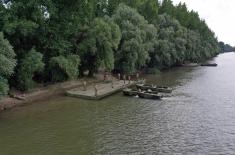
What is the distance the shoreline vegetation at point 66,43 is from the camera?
139 ft

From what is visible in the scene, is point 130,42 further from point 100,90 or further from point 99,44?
point 100,90

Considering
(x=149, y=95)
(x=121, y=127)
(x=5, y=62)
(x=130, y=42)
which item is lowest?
(x=121, y=127)

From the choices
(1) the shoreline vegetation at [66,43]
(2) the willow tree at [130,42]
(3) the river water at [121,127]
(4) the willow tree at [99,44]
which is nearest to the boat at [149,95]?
(3) the river water at [121,127]

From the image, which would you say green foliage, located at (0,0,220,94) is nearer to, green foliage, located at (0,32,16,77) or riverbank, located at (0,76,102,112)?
green foliage, located at (0,32,16,77)

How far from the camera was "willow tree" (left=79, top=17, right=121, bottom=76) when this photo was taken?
173 ft

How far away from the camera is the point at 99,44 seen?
176ft

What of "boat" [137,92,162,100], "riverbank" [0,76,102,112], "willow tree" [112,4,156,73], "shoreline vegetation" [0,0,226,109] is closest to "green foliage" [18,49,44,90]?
"shoreline vegetation" [0,0,226,109]

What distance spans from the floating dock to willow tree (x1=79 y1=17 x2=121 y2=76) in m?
3.18

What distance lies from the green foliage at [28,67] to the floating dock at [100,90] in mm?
6371

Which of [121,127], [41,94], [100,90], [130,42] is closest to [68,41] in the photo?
[100,90]

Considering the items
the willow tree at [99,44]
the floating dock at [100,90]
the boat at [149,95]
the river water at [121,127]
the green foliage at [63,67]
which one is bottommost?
the river water at [121,127]

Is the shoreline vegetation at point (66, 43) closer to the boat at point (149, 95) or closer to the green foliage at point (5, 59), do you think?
the green foliage at point (5, 59)

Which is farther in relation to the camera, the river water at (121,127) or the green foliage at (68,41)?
the green foliage at (68,41)

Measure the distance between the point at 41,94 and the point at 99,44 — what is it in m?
12.8
